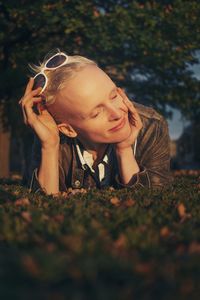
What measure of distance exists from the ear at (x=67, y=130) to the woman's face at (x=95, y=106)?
0.44ft

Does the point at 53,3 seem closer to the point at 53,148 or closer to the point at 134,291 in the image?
the point at 53,148

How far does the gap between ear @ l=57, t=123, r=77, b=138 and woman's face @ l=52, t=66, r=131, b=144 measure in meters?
0.13

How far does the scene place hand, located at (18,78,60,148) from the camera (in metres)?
5.13

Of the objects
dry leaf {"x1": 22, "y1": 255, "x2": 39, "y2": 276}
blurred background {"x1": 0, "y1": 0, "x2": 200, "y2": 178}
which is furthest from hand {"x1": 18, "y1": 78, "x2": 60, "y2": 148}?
blurred background {"x1": 0, "y1": 0, "x2": 200, "y2": 178}

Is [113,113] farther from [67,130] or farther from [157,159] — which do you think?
[157,159]

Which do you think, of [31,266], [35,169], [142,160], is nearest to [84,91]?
[35,169]

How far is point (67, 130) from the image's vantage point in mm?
5191

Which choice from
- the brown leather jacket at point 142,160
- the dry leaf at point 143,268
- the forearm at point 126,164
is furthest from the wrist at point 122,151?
the dry leaf at point 143,268

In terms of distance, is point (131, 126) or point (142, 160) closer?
point (131, 126)

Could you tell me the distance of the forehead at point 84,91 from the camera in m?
4.70

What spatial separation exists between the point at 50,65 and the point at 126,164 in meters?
1.48

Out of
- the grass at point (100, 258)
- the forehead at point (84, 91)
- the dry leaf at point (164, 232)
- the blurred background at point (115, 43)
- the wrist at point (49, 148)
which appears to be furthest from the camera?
the blurred background at point (115, 43)

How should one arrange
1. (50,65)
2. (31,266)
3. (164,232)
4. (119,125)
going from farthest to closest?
(50,65) < (119,125) < (164,232) < (31,266)

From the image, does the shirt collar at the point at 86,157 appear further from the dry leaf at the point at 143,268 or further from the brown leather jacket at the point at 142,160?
the dry leaf at the point at 143,268
